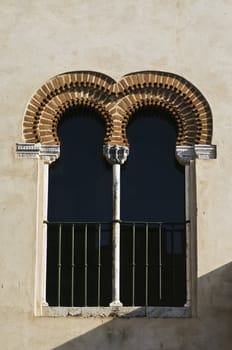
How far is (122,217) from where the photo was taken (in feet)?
40.8

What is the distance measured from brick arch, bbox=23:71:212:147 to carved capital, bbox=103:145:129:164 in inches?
3.5

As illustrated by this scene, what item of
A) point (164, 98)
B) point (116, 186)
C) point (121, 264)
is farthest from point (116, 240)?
point (164, 98)

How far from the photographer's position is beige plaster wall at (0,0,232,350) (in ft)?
38.8

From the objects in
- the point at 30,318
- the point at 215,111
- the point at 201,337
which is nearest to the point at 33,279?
the point at 30,318

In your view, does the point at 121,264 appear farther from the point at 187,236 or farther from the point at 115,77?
the point at 115,77

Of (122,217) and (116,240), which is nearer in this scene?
(116,240)

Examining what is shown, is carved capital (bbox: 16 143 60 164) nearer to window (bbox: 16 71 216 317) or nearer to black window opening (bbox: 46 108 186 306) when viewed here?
window (bbox: 16 71 216 317)

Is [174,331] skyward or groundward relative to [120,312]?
groundward

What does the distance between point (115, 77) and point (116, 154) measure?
1019mm

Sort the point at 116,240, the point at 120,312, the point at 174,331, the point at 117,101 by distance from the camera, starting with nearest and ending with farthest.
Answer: the point at 174,331, the point at 120,312, the point at 116,240, the point at 117,101

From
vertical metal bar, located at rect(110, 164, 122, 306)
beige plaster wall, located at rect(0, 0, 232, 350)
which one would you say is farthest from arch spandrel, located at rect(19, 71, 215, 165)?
vertical metal bar, located at rect(110, 164, 122, 306)

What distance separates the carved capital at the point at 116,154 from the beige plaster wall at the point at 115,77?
0.94 m

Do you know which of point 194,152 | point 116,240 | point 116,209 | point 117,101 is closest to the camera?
point 116,240

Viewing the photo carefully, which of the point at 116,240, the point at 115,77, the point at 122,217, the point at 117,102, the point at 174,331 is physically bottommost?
the point at 174,331
